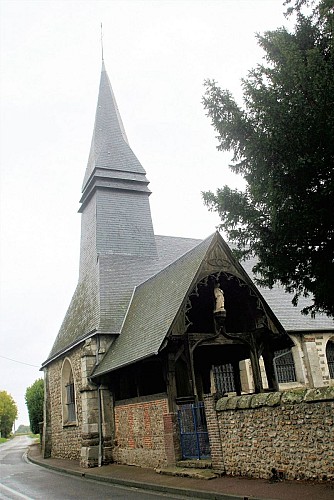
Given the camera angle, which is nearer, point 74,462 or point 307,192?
point 307,192

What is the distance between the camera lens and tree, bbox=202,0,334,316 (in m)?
7.98

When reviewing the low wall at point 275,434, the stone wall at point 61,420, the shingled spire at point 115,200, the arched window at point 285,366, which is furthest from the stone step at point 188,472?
the shingled spire at point 115,200

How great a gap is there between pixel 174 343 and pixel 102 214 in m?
10.5

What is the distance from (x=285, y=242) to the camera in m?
9.00

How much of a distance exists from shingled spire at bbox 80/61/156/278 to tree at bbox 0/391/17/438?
228ft

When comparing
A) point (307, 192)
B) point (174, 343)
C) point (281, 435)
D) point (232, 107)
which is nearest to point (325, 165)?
point (307, 192)

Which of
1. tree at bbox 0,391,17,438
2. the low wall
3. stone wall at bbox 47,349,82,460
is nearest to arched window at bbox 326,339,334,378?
stone wall at bbox 47,349,82,460

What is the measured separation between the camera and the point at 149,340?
12.2 m

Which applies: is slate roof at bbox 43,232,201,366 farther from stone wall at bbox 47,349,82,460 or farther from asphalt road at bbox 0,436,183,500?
asphalt road at bbox 0,436,183,500

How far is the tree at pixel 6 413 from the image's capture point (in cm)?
8119

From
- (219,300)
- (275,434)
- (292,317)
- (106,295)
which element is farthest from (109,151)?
(275,434)

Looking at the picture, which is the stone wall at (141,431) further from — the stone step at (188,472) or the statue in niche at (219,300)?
the statue in niche at (219,300)

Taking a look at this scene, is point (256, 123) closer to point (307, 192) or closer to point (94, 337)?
point (307, 192)

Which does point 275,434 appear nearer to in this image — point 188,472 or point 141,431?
point 188,472
